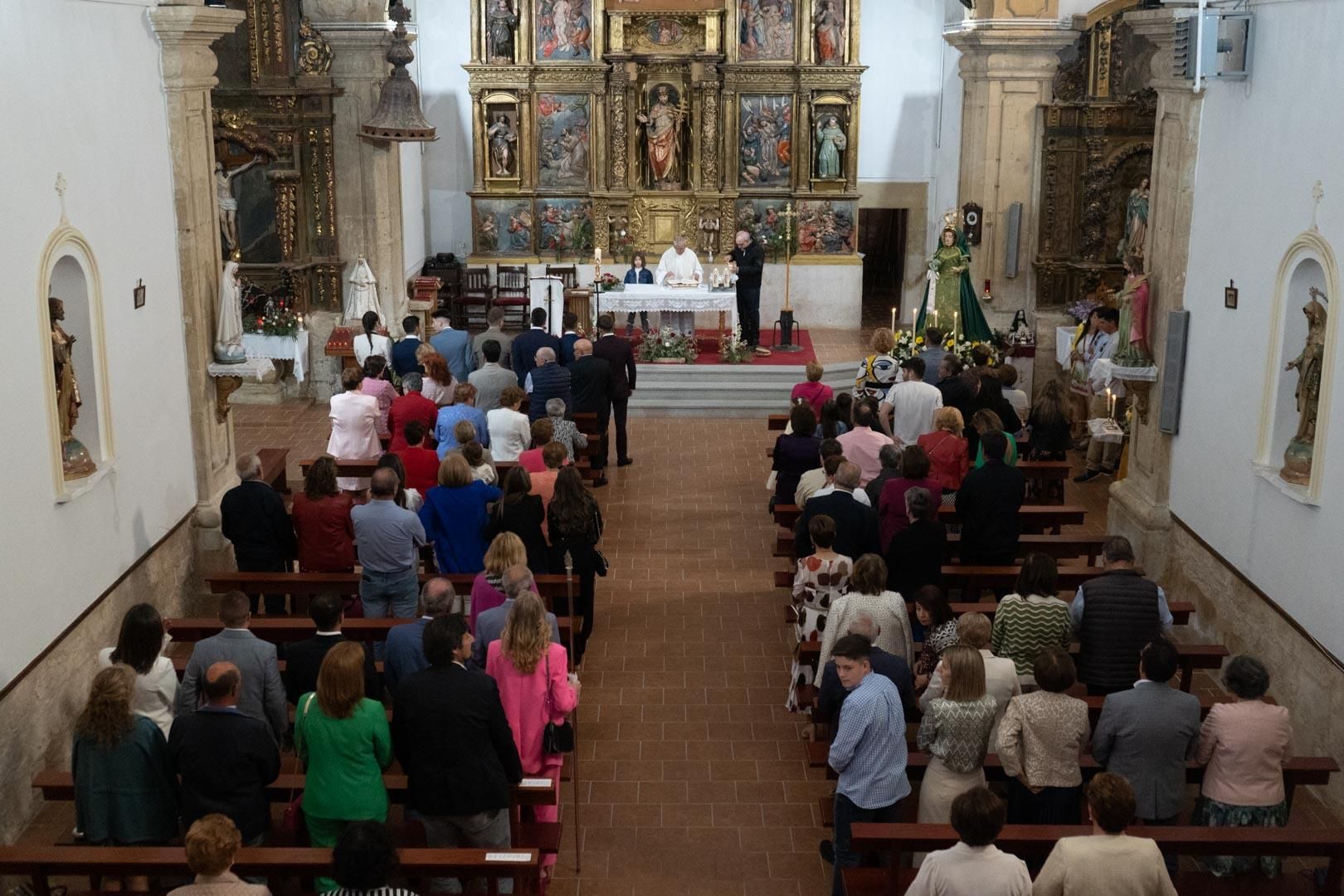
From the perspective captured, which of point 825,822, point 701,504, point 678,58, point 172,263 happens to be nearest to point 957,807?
point 825,822

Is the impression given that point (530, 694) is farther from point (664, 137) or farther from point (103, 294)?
point (664, 137)

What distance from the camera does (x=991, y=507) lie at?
Result: 9.76 metres

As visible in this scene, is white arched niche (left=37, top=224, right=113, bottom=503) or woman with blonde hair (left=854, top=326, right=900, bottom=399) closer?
white arched niche (left=37, top=224, right=113, bottom=503)

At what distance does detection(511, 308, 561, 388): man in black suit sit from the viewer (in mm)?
13844

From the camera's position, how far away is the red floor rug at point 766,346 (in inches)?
741

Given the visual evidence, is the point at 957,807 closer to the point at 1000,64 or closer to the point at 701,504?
the point at 701,504

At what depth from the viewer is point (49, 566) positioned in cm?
810

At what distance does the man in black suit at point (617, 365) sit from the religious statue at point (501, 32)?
8325mm

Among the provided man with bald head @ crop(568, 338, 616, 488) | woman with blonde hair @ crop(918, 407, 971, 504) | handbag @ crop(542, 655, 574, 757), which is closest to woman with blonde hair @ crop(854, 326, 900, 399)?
Result: woman with blonde hair @ crop(918, 407, 971, 504)

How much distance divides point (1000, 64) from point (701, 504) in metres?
7.92

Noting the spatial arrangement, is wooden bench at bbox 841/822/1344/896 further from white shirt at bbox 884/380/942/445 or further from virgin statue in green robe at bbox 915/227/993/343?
virgin statue in green robe at bbox 915/227/993/343

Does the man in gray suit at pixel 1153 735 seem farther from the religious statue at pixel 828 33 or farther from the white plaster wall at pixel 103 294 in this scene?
the religious statue at pixel 828 33

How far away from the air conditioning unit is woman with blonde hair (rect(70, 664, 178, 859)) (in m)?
7.68

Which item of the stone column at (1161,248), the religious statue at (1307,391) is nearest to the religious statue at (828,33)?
the stone column at (1161,248)
